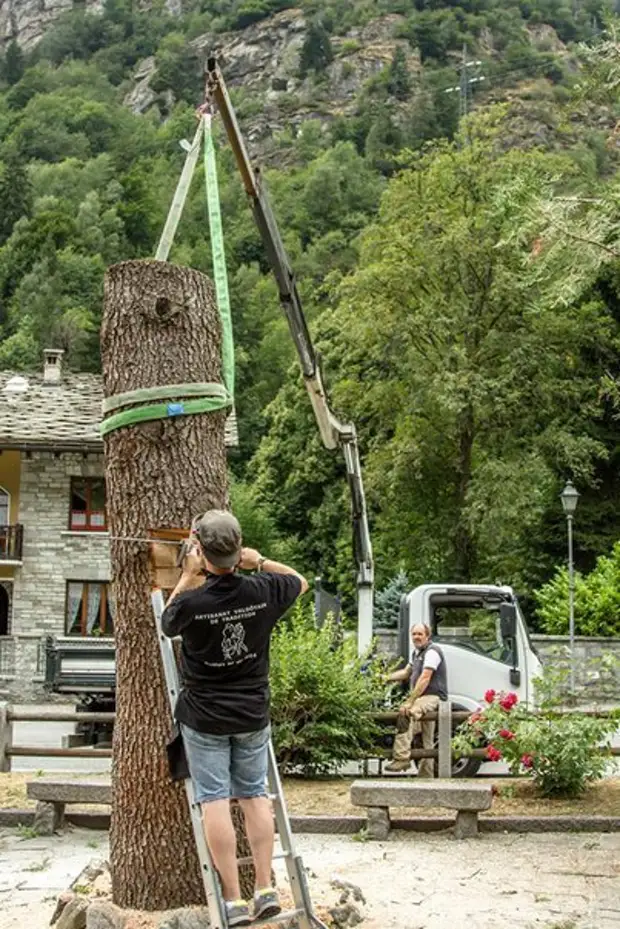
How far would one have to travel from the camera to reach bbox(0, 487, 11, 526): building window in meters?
36.0

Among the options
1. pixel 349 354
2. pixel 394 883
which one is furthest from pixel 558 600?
pixel 394 883

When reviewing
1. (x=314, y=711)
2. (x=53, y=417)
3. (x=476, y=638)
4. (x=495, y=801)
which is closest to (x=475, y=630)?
(x=476, y=638)

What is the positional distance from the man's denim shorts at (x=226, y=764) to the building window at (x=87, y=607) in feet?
99.2

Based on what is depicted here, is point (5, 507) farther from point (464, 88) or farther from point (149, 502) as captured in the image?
point (464, 88)

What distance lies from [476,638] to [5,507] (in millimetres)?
23290

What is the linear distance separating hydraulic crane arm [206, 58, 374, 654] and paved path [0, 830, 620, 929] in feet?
16.5

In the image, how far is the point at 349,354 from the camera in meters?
38.2

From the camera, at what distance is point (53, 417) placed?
35031 millimetres

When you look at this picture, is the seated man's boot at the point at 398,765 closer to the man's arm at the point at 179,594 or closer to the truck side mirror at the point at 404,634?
the truck side mirror at the point at 404,634

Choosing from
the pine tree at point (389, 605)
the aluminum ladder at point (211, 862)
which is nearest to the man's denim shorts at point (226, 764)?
the aluminum ladder at point (211, 862)

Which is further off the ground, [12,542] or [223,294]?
[223,294]

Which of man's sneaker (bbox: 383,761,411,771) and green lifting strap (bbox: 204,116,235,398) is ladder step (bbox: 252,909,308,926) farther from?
man's sneaker (bbox: 383,761,411,771)

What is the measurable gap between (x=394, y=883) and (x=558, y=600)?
24671mm

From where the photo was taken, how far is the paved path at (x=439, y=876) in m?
6.80
